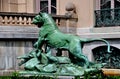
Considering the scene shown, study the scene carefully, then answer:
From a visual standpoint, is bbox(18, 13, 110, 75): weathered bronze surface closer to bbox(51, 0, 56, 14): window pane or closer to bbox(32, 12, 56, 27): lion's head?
bbox(32, 12, 56, 27): lion's head

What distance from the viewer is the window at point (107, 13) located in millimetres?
22141

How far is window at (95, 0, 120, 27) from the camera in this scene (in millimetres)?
22141

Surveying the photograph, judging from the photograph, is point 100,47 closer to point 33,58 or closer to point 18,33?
point 18,33

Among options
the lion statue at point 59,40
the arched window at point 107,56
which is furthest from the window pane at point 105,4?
the lion statue at point 59,40

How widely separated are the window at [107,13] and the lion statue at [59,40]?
29.1 ft

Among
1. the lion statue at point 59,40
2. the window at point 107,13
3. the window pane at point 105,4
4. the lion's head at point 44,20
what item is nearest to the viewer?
the lion statue at point 59,40

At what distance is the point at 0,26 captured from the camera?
2106 centimetres

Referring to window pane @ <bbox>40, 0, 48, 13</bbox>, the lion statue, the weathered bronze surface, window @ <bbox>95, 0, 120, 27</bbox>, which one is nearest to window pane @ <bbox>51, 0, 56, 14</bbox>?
window pane @ <bbox>40, 0, 48, 13</bbox>

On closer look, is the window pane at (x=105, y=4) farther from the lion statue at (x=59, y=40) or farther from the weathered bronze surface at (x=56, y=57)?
the lion statue at (x=59, y=40)

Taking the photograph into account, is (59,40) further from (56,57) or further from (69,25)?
(69,25)

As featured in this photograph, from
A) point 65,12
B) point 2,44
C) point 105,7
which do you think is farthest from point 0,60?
point 105,7

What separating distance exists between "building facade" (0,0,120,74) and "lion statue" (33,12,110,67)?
7.67 m

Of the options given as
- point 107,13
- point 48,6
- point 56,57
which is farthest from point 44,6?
point 56,57

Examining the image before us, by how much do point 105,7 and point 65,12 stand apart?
69.6 inches
